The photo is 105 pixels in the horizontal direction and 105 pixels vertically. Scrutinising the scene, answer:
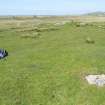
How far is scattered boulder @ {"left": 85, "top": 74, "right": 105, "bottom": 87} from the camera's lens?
3013 cm

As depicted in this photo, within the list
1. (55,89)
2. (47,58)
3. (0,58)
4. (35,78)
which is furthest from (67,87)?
(0,58)

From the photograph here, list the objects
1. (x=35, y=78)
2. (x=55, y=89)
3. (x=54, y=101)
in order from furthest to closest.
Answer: (x=35, y=78)
(x=55, y=89)
(x=54, y=101)

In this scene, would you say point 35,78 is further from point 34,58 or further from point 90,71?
point 34,58

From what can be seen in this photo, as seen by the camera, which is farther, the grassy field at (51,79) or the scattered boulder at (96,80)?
the scattered boulder at (96,80)

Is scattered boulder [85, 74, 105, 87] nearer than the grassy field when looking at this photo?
No

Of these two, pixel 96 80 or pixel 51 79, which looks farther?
pixel 51 79

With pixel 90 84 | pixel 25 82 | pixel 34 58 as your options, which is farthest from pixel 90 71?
pixel 34 58

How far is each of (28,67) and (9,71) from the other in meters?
2.84

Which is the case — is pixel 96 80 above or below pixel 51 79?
above

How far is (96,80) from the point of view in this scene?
3073 cm

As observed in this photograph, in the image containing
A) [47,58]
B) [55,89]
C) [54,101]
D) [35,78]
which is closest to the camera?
[54,101]

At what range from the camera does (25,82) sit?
31.1 metres

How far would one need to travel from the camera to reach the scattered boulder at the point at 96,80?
3013 cm

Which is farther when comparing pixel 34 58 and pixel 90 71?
pixel 34 58
